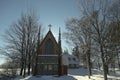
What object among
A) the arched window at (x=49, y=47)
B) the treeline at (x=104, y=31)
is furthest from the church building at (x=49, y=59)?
the treeline at (x=104, y=31)

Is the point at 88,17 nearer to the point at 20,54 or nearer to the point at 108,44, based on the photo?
the point at 108,44

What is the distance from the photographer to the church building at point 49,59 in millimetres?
35828

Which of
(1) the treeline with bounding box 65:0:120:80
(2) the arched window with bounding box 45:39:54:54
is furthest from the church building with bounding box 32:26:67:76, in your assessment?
(1) the treeline with bounding box 65:0:120:80

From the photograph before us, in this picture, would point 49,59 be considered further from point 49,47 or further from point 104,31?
point 104,31

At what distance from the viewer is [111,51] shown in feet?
64.5

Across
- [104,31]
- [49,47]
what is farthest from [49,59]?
[104,31]

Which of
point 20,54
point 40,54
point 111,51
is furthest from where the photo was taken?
point 40,54

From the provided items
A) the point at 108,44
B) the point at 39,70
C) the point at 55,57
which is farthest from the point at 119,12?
the point at 39,70

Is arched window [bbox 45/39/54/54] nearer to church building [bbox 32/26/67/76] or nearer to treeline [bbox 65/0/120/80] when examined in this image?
church building [bbox 32/26/67/76]

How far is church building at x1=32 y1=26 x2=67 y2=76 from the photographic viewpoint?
1411 inches

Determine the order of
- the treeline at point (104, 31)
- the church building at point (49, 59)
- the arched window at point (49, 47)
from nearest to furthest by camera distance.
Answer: the treeline at point (104, 31), the church building at point (49, 59), the arched window at point (49, 47)

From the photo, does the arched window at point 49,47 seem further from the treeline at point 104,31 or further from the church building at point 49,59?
the treeline at point 104,31

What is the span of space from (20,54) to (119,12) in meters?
23.9

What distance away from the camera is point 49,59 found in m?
36.7
